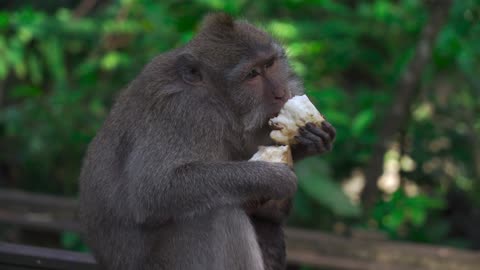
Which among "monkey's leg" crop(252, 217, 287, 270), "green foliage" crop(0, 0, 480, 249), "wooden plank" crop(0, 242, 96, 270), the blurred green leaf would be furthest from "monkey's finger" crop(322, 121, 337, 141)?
the blurred green leaf

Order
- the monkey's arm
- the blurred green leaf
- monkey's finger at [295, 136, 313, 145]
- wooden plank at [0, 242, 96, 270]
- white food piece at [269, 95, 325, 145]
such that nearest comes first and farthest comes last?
the monkey's arm, white food piece at [269, 95, 325, 145], monkey's finger at [295, 136, 313, 145], wooden plank at [0, 242, 96, 270], the blurred green leaf

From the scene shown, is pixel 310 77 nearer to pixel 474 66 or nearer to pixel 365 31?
pixel 365 31

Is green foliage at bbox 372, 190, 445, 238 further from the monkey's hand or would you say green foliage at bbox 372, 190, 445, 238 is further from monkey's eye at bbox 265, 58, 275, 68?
monkey's eye at bbox 265, 58, 275, 68

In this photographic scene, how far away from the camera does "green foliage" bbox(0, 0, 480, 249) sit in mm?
6746

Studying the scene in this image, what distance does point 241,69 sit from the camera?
3814 mm

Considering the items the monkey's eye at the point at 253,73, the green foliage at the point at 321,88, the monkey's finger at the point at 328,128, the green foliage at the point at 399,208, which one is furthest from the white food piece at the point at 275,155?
the green foliage at the point at 399,208

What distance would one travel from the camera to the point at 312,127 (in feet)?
12.6

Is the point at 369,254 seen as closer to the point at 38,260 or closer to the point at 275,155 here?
the point at 275,155

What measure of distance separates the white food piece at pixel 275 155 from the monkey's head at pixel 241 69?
0.12 m

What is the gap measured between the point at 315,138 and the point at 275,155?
22cm

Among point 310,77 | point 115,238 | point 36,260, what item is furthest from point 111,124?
point 310,77

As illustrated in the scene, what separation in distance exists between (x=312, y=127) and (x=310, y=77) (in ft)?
10.9

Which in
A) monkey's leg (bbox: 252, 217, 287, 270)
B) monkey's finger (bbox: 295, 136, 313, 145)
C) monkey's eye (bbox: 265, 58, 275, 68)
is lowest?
monkey's leg (bbox: 252, 217, 287, 270)

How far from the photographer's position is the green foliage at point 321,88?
6.75 metres
